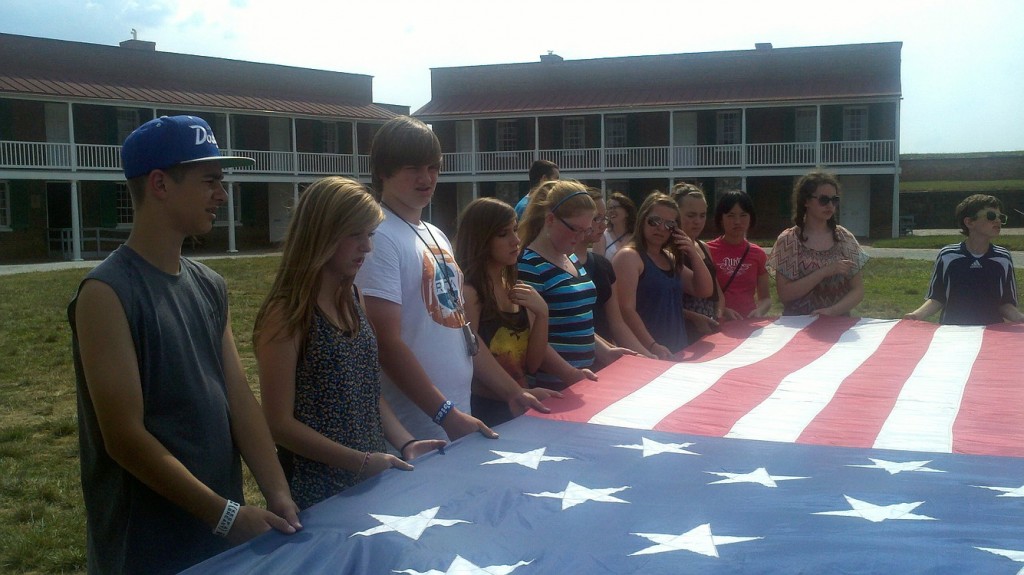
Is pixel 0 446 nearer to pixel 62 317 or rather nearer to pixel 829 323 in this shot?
pixel 829 323

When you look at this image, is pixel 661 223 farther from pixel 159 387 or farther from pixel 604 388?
pixel 159 387

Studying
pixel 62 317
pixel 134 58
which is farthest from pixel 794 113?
pixel 62 317

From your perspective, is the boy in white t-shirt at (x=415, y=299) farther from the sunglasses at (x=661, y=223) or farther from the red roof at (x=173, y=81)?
the red roof at (x=173, y=81)

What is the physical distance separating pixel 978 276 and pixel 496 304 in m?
3.49

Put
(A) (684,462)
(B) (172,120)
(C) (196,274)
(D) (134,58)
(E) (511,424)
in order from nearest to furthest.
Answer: (B) (172,120)
(C) (196,274)
(A) (684,462)
(E) (511,424)
(D) (134,58)

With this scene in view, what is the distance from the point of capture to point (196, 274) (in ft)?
8.57

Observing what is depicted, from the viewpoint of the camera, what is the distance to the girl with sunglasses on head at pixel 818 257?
5968mm

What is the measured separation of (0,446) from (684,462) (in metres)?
5.01

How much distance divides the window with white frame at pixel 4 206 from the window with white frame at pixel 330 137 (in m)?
11.3

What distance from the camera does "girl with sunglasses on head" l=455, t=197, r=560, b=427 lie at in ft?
12.7

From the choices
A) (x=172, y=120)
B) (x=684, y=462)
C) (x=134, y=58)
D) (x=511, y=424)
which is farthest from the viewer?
(x=134, y=58)

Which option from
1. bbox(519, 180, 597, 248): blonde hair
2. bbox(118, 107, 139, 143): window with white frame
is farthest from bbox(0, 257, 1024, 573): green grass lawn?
bbox(118, 107, 139, 143): window with white frame

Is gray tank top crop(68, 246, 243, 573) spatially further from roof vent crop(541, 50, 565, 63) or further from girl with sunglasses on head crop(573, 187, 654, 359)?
roof vent crop(541, 50, 565, 63)

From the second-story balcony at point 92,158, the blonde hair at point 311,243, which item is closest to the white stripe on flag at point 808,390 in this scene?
the blonde hair at point 311,243
